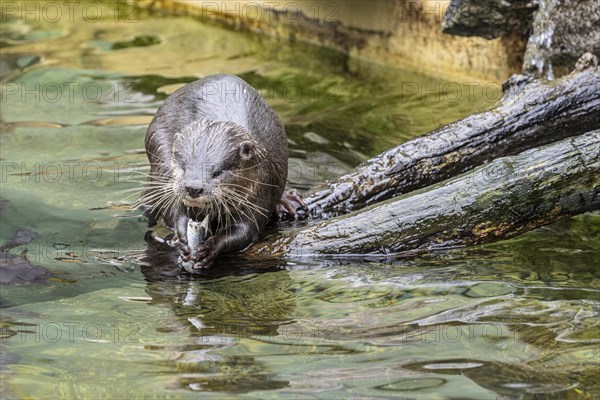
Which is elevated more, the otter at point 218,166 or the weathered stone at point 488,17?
the weathered stone at point 488,17

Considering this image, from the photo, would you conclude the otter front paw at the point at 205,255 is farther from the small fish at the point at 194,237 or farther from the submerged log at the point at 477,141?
the submerged log at the point at 477,141

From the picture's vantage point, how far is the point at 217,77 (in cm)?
529

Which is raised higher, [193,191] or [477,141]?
[477,141]

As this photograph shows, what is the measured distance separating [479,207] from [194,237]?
1.32 metres

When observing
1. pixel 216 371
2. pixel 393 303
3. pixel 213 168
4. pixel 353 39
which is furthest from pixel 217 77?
pixel 353 39

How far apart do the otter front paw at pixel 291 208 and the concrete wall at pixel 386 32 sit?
2.78m

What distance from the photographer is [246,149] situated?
475cm

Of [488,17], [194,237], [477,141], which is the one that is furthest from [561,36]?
[194,237]

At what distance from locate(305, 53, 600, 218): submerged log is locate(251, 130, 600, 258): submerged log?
1.23 feet

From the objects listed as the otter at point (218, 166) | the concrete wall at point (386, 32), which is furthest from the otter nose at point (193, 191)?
Answer: the concrete wall at point (386, 32)

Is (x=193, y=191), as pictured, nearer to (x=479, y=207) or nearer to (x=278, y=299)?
(x=278, y=299)

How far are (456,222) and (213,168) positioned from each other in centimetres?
114

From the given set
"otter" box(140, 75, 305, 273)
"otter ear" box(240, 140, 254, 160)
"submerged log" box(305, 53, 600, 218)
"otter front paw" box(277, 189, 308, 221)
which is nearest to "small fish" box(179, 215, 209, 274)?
"otter" box(140, 75, 305, 273)

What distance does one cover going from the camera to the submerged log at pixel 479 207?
450cm
